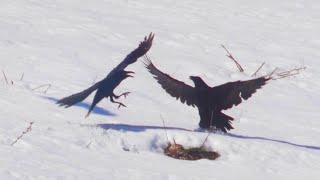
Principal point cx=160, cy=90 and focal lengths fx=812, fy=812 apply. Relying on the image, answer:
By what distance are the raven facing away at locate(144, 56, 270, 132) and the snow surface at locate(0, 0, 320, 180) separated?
0.18 m

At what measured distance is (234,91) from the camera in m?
6.15

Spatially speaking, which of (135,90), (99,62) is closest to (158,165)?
(135,90)

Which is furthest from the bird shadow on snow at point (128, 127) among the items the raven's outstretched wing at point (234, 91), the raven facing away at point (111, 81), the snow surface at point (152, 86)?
the raven's outstretched wing at point (234, 91)

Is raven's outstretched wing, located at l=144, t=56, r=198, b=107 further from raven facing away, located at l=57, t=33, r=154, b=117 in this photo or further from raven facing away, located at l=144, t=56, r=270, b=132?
raven facing away, located at l=57, t=33, r=154, b=117

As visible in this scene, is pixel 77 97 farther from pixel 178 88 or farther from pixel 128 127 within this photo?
pixel 178 88

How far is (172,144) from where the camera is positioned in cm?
595

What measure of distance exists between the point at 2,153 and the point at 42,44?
4391 mm

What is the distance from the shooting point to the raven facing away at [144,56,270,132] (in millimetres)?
6181

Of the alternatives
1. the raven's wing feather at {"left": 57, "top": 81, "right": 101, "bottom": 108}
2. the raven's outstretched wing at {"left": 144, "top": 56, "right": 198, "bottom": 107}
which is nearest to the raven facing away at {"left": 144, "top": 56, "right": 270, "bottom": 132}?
the raven's outstretched wing at {"left": 144, "top": 56, "right": 198, "bottom": 107}

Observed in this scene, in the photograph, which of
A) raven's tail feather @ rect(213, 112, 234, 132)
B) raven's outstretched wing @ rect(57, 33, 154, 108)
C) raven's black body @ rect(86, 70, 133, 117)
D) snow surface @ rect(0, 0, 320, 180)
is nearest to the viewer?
snow surface @ rect(0, 0, 320, 180)

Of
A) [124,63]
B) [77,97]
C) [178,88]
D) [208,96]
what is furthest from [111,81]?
[208,96]

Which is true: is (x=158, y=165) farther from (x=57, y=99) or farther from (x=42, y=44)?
(x=42, y=44)

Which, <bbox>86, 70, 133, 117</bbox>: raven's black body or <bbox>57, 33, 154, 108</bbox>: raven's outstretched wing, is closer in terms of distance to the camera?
<bbox>57, 33, 154, 108</bbox>: raven's outstretched wing

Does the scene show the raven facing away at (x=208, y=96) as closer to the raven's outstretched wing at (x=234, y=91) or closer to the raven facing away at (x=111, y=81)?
the raven's outstretched wing at (x=234, y=91)
